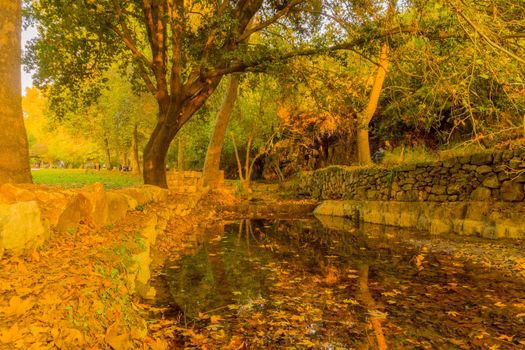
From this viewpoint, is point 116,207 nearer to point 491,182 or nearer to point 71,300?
point 71,300

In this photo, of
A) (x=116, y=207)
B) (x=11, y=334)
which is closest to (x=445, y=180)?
(x=116, y=207)

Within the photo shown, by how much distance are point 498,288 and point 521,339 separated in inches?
76.3

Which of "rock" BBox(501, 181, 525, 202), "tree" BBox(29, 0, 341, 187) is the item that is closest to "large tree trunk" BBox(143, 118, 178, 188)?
"tree" BBox(29, 0, 341, 187)

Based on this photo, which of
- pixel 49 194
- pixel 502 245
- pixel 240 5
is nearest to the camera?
pixel 49 194

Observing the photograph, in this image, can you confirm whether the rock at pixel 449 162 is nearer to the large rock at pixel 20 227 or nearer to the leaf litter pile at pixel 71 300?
the leaf litter pile at pixel 71 300

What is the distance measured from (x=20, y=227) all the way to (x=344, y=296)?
12.9 ft

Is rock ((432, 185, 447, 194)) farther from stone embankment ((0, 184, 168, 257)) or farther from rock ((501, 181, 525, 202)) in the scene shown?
stone embankment ((0, 184, 168, 257))

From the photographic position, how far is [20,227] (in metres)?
3.53

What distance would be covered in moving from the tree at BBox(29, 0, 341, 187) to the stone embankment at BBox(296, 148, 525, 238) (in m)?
5.81

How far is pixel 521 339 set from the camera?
391 cm

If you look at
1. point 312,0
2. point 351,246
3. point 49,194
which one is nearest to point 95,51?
point 312,0

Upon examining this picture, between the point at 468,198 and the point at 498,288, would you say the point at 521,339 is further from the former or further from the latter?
the point at 468,198

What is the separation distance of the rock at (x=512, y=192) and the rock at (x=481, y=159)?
87 centimetres

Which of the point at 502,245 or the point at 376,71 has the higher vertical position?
the point at 376,71
